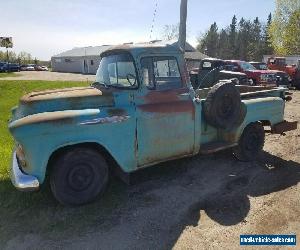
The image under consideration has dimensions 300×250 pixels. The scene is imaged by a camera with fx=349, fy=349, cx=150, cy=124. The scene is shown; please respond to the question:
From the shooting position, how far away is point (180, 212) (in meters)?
4.92

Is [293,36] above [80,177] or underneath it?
above

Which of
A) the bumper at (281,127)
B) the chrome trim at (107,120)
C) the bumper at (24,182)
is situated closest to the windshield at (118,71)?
the chrome trim at (107,120)

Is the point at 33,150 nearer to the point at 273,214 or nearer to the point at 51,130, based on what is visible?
the point at 51,130

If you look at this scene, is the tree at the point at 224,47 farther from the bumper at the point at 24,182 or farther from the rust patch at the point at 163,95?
the bumper at the point at 24,182

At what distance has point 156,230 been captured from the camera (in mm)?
4457

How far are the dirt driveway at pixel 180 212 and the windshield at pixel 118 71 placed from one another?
5.57 feet

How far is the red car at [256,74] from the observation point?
748 inches

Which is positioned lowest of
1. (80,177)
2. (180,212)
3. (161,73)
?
(180,212)

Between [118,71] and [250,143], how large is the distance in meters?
3.19

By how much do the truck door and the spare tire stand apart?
0.43 m

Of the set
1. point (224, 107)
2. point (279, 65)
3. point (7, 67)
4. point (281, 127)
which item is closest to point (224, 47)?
point (7, 67)

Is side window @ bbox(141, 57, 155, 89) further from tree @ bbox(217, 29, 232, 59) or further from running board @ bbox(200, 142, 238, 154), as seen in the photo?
tree @ bbox(217, 29, 232, 59)

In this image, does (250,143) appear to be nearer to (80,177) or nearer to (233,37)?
(80,177)

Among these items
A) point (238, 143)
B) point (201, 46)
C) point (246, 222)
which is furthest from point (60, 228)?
point (201, 46)
